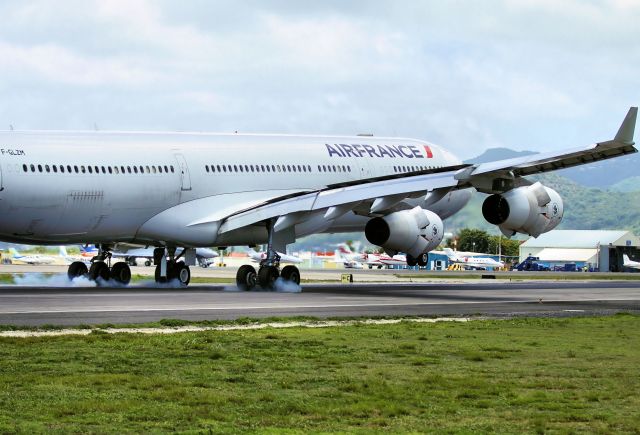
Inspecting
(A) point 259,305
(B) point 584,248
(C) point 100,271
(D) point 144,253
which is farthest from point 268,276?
(B) point 584,248

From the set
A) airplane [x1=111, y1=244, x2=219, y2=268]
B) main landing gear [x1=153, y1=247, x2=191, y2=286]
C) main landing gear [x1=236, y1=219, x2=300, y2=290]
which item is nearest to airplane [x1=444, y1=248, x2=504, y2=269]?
airplane [x1=111, y1=244, x2=219, y2=268]

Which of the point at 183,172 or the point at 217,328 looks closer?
the point at 217,328

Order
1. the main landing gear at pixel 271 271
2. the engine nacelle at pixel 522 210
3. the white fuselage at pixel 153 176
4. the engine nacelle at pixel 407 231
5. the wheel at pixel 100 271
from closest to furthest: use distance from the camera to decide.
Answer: the white fuselage at pixel 153 176, the engine nacelle at pixel 522 210, the engine nacelle at pixel 407 231, the main landing gear at pixel 271 271, the wheel at pixel 100 271

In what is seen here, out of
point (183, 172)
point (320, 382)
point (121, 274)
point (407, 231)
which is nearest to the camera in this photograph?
point (320, 382)

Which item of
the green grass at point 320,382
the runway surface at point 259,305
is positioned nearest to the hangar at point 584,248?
the runway surface at point 259,305

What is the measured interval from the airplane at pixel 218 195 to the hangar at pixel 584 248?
373 feet

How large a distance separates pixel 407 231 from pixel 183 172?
920 centimetres

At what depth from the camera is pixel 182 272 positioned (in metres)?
49.7

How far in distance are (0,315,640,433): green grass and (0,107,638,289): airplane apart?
57.0 ft

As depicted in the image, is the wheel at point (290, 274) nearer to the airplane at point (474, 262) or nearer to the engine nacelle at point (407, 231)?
the engine nacelle at point (407, 231)

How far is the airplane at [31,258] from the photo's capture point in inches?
5832

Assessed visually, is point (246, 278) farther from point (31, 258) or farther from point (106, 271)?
point (31, 258)

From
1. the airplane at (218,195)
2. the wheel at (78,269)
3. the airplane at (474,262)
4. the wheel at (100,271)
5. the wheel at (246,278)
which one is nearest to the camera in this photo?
the airplane at (218,195)

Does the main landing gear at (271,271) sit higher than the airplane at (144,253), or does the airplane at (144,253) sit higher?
the airplane at (144,253)
